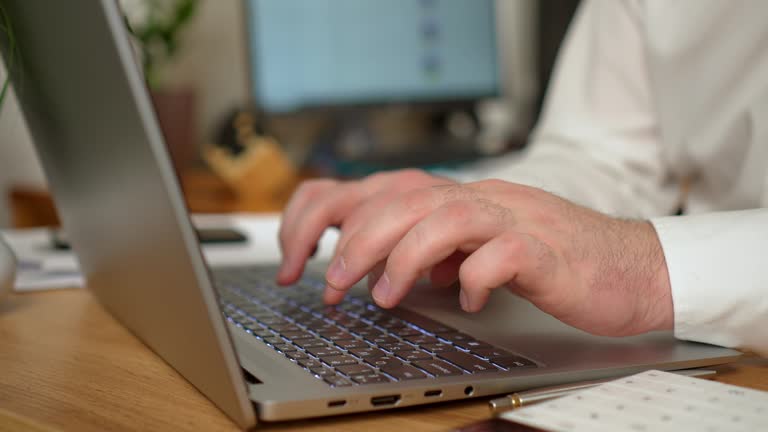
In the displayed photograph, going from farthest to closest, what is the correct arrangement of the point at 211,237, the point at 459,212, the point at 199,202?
the point at 199,202
the point at 211,237
the point at 459,212

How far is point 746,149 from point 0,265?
2.29 ft

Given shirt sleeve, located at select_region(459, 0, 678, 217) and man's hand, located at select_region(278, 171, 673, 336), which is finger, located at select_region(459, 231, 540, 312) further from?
shirt sleeve, located at select_region(459, 0, 678, 217)

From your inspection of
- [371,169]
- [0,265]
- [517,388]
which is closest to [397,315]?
[517,388]

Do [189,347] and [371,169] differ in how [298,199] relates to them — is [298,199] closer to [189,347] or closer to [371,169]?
[189,347]

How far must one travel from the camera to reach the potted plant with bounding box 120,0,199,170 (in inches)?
64.3

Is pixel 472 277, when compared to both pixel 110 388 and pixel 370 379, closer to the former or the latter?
pixel 370 379

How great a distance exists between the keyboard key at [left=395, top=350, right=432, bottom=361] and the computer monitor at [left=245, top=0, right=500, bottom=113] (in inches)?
53.6

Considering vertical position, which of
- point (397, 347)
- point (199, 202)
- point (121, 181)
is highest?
point (121, 181)

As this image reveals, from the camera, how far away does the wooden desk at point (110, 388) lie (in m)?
0.37

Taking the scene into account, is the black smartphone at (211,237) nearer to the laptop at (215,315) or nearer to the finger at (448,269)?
the laptop at (215,315)

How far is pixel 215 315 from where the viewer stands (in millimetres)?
343

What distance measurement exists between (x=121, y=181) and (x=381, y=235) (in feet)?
0.46

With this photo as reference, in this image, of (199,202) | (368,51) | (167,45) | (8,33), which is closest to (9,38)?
(8,33)

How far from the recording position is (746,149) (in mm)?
847
